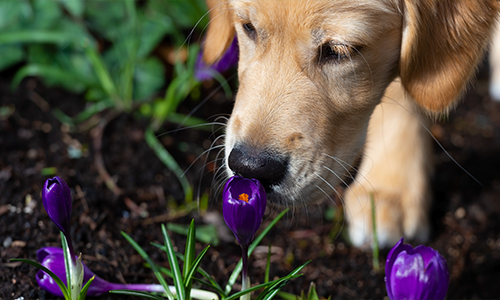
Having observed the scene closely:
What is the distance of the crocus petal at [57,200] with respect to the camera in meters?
1.18

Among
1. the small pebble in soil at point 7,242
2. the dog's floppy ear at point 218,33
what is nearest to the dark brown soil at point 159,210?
the small pebble in soil at point 7,242

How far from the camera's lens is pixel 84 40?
243 centimetres

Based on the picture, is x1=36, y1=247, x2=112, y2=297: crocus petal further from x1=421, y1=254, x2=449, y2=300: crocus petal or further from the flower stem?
x1=421, y1=254, x2=449, y2=300: crocus petal

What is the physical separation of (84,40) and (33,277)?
1.34 metres

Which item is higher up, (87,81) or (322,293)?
(87,81)

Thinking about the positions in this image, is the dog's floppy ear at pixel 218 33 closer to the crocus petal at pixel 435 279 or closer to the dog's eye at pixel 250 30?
the dog's eye at pixel 250 30

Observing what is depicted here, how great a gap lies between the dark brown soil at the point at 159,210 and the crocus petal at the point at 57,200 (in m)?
0.39

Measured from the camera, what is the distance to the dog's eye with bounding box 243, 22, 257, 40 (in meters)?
1.73

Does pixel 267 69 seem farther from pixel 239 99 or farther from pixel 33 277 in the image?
pixel 33 277

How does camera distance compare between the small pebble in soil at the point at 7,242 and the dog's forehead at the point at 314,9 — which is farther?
the small pebble in soil at the point at 7,242

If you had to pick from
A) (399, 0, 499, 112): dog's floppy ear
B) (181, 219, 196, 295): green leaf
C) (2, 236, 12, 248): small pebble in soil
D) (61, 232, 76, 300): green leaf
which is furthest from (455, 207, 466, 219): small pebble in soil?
(2, 236, 12, 248): small pebble in soil

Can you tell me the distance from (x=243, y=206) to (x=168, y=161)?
3.80 feet

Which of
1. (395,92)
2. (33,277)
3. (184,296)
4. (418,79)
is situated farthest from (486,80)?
(33,277)

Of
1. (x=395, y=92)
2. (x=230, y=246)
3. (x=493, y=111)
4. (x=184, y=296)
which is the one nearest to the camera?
(x=184, y=296)
